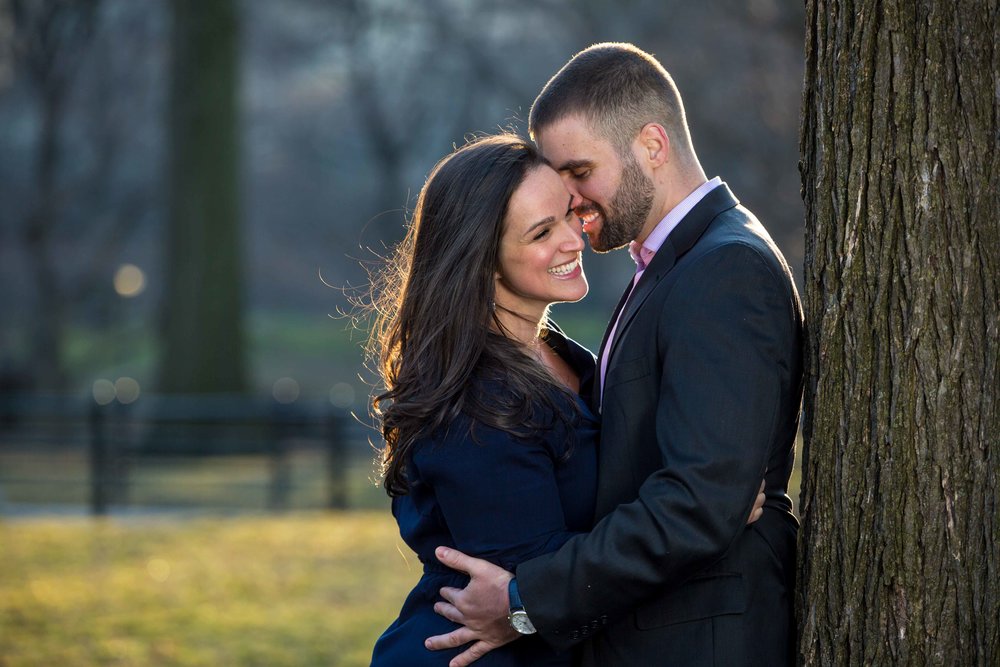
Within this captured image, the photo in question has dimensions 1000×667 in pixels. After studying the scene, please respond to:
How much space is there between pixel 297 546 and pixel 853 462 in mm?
8229

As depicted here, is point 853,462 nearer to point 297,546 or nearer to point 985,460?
point 985,460

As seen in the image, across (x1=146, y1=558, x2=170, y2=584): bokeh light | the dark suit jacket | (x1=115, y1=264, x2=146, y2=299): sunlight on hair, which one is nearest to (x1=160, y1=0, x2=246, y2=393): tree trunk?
(x1=115, y1=264, x2=146, y2=299): sunlight on hair

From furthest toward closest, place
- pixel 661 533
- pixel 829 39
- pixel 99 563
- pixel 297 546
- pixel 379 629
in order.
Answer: pixel 297 546, pixel 99 563, pixel 379 629, pixel 829 39, pixel 661 533

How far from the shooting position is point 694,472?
2924 millimetres

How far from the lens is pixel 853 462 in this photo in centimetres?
307

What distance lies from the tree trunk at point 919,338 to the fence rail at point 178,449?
11.3 meters

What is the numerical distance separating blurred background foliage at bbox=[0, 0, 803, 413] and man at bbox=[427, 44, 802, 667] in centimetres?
873

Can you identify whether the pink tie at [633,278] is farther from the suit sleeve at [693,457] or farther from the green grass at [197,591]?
the green grass at [197,591]

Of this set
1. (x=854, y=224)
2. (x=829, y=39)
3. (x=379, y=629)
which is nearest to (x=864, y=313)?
(x=854, y=224)

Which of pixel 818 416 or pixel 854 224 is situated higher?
pixel 854 224

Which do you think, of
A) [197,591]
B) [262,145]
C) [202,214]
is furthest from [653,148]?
[262,145]

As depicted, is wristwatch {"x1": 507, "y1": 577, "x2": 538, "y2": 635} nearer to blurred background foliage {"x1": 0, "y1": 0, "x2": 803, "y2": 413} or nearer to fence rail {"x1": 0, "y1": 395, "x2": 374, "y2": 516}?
blurred background foliage {"x1": 0, "y1": 0, "x2": 803, "y2": 413}

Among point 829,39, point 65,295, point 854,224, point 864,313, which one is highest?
point 65,295

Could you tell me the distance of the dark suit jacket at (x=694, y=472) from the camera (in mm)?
2939
